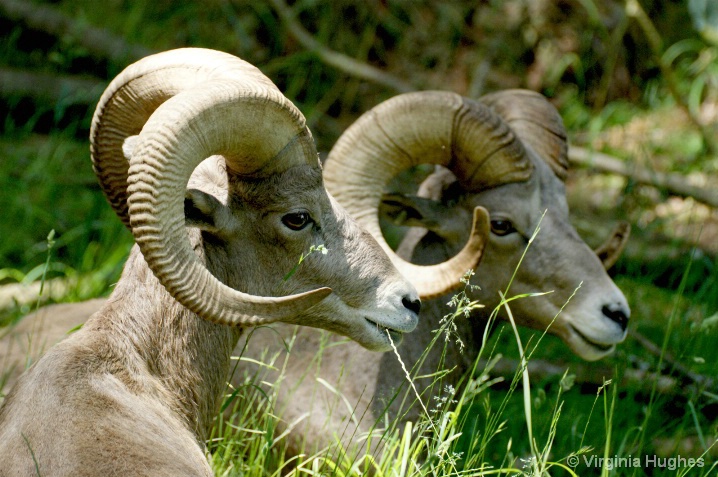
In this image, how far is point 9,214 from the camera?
7.44 m

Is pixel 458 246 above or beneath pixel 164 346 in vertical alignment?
beneath

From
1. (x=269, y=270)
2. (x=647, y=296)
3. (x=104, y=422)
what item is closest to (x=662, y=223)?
(x=647, y=296)

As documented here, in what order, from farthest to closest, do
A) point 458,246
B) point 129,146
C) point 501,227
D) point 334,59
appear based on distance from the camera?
point 334,59
point 458,246
point 501,227
point 129,146

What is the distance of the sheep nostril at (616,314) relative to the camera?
515 centimetres

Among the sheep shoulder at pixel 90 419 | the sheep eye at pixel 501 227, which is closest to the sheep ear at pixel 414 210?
the sheep eye at pixel 501 227

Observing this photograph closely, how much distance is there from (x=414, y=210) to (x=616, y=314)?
1306mm

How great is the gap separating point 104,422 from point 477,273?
2634mm

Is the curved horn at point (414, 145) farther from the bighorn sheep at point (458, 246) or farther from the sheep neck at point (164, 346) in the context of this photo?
the sheep neck at point (164, 346)

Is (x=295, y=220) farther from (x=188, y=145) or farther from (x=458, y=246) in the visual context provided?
(x=458, y=246)

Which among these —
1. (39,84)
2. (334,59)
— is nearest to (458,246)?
(334,59)

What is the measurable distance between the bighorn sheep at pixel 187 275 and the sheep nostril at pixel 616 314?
139 cm

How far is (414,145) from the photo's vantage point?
5.38 meters

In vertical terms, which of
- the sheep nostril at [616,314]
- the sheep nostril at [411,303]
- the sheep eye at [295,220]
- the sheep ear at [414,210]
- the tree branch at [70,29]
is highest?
the sheep eye at [295,220]

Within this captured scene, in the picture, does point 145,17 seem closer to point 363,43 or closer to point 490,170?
point 363,43
